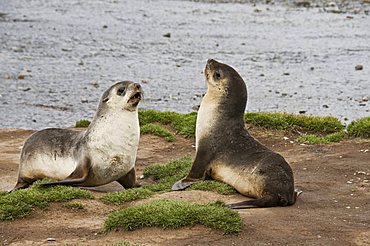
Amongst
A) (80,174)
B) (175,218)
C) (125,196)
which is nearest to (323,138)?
(80,174)

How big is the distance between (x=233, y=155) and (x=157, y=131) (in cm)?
349

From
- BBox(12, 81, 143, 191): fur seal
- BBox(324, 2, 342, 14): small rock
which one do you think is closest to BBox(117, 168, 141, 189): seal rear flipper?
BBox(12, 81, 143, 191): fur seal

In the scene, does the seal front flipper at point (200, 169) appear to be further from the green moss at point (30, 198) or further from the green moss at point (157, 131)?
the green moss at point (157, 131)

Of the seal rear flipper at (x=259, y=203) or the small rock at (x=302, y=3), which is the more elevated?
the seal rear flipper at (x=259, y=203)

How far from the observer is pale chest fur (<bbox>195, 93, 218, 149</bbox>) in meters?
10.4

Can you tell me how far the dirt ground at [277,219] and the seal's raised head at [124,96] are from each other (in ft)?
3.35

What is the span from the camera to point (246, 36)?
2797 cm

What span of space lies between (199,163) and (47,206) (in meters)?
2.18

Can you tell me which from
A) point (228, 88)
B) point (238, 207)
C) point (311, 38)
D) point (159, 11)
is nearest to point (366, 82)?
point (311, 38)

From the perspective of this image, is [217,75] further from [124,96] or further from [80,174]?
[80,174]

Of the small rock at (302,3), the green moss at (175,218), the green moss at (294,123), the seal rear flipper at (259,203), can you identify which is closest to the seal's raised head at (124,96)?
the seal rear flipper at (259,203)

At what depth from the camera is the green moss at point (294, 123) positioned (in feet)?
43.4

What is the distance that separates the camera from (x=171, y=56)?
23.7 metres

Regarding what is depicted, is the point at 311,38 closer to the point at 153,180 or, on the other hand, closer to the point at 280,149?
the point at 280,149
